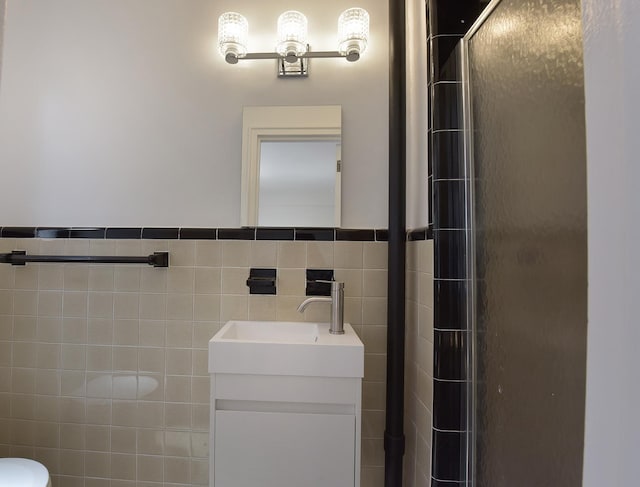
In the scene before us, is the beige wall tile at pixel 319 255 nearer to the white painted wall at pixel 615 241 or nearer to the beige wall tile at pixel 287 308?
the beige wall tile at pixel 287 308

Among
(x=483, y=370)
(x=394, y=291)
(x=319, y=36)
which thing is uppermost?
(x=319, y=36)

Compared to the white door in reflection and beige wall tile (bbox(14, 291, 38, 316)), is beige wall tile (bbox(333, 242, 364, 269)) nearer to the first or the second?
the white door in reflection

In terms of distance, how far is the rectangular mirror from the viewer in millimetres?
1232

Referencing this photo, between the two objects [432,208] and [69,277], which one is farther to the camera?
[69,277]

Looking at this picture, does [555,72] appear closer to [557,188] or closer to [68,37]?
[557,188]

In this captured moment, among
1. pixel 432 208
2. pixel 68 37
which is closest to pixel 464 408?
pixel 432 208

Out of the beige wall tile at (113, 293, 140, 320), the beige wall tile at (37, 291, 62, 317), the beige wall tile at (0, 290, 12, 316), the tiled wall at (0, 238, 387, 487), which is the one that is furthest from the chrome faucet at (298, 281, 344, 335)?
the beige wall tile at (0, 290, 12, 316)

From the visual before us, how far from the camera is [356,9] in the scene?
1.17 meters

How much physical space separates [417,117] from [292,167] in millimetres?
510

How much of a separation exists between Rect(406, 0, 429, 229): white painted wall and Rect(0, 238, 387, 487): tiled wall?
0.79 ft

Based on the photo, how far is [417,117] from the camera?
1076 millimetres

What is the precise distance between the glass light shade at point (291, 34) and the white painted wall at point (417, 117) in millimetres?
416

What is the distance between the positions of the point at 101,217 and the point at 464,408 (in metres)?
1.53

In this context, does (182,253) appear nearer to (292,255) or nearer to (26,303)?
(292,255)
